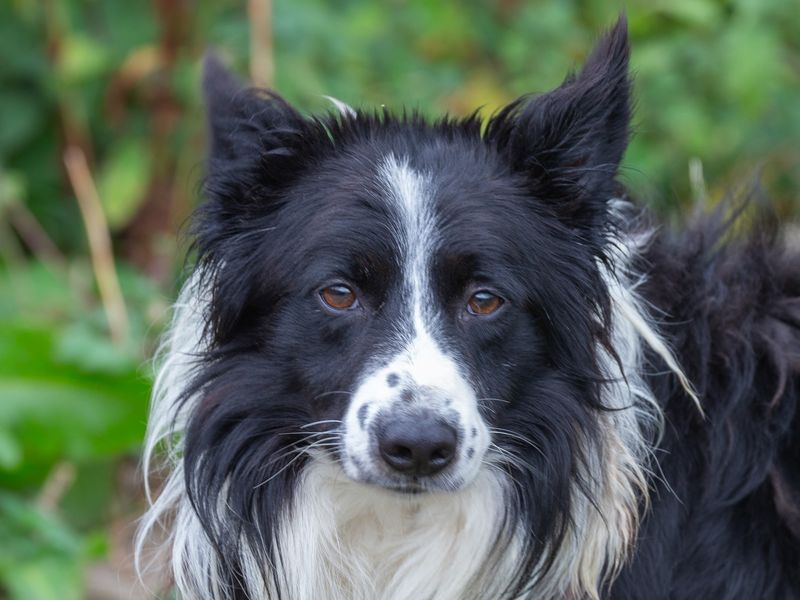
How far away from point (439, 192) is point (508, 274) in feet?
0.95

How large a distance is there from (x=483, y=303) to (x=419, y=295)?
0.18m

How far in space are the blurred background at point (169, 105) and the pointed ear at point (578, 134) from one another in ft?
7.78

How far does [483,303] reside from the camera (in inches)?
123

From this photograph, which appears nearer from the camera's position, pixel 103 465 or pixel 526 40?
pixel 103 465

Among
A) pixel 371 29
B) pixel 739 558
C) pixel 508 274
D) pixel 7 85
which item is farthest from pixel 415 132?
pixel 7 85

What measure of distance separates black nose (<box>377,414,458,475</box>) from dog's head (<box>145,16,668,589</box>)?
80 mm

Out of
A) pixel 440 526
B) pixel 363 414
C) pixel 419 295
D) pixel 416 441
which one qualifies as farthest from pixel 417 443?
pixel 440 526

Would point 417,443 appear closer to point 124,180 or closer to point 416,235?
point 416,235

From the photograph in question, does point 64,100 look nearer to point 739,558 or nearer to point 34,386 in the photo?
point 34,386

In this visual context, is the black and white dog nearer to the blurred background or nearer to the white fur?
the white fur

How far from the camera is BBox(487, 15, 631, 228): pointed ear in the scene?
3.14 m

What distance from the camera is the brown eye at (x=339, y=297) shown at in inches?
123

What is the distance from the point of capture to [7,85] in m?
6.36

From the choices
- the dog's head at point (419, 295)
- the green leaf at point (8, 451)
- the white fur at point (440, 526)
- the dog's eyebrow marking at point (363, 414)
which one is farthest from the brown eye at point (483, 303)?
the green leaf at point (8, 451)
